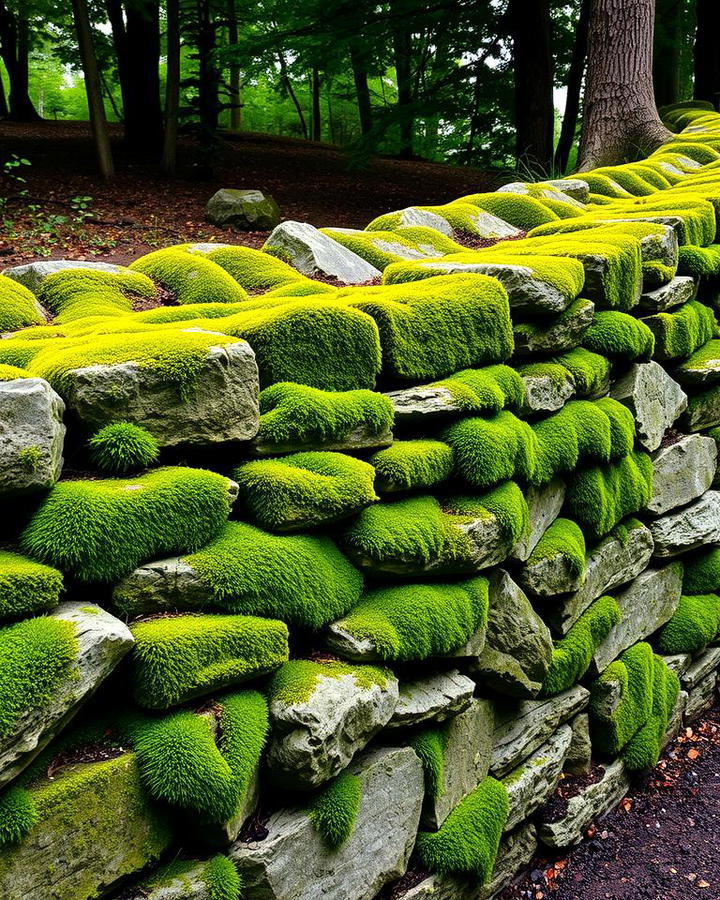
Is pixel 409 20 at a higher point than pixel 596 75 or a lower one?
higher

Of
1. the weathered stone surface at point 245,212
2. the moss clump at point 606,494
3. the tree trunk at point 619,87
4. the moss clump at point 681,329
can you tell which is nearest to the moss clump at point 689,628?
the moss clump at point 606,494

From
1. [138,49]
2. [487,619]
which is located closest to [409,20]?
[138,49]

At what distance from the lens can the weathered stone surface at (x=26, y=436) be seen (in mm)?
1805

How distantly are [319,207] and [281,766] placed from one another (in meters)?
10.3

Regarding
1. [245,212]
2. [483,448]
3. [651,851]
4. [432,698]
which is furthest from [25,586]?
[245,212]

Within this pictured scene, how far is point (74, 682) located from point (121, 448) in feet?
2.26

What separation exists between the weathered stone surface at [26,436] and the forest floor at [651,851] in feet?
9.28

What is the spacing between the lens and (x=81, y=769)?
5.94ft

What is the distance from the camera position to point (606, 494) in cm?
382

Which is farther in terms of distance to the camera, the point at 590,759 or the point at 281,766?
the point at 590,759

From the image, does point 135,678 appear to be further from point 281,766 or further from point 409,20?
point 409,20

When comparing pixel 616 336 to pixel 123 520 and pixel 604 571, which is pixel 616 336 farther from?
pixel 123 520

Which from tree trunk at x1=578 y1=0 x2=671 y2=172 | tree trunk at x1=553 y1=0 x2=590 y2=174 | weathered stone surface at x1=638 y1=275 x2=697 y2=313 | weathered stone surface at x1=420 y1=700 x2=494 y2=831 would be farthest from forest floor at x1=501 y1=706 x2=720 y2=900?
tree trunk at x1=553 y1=0 x2=590 y2=174

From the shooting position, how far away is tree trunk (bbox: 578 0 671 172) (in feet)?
27.5
